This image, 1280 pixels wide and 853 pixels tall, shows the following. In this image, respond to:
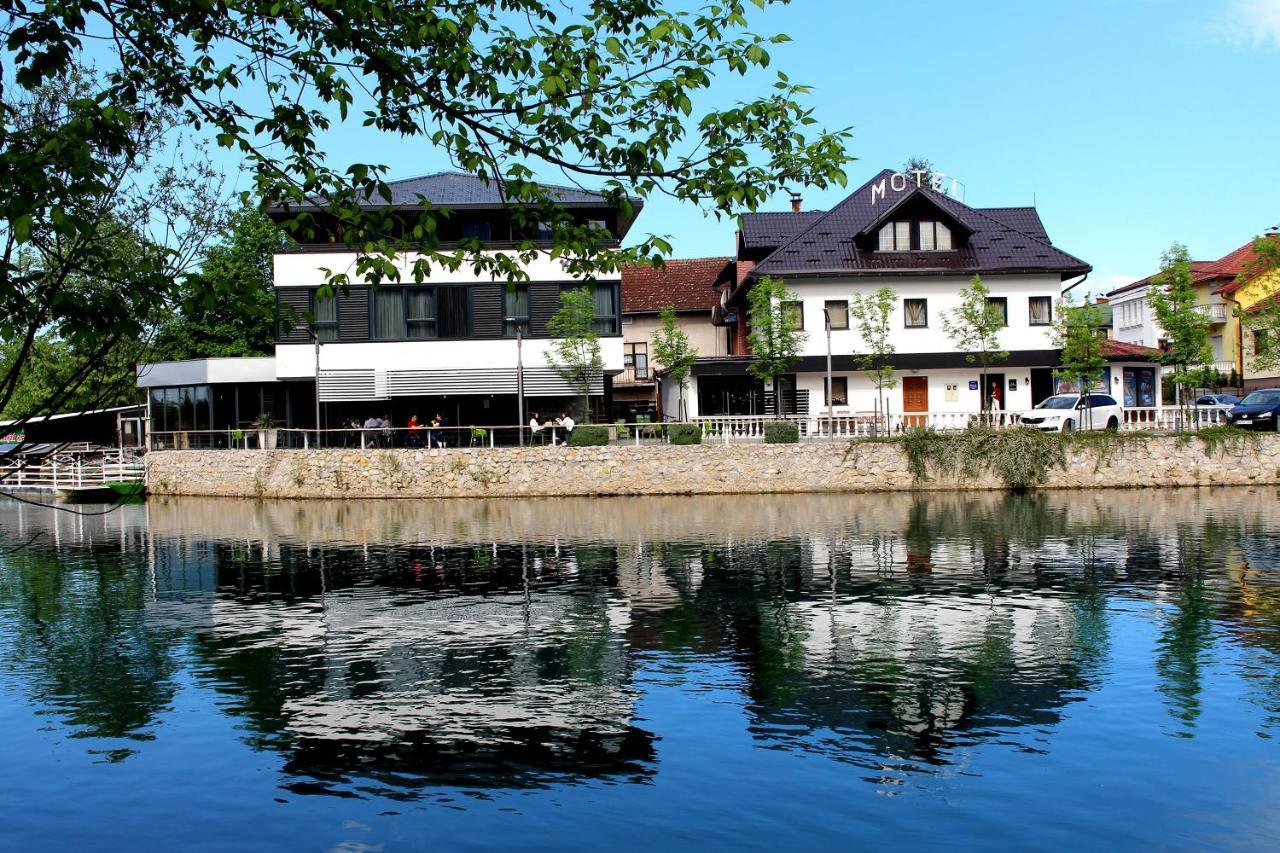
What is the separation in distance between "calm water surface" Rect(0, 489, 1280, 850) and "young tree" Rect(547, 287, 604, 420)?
20853mm

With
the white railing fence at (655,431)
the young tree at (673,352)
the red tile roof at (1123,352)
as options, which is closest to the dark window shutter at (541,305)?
the white railing fence at (655,431)

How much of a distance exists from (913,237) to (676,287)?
1637cm

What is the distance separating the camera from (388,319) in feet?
147

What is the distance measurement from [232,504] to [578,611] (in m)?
25.2

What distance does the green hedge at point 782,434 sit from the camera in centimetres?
3888

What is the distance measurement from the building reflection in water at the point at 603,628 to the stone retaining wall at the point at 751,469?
8572 millimetres

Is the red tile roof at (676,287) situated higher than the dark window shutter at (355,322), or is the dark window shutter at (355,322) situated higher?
the red tile roof at (676,287)

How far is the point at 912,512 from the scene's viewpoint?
3117cm

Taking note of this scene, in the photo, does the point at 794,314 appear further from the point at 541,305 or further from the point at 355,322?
the point at 355,322

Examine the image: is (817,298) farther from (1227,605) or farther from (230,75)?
(230,75)

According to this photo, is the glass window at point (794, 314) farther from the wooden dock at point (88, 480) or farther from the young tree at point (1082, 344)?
the wooden dock at point (88, 480)

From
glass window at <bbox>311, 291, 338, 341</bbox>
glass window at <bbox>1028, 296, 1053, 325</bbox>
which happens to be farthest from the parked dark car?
glass window at <bbox>311, 291, 338, 341</bbox>

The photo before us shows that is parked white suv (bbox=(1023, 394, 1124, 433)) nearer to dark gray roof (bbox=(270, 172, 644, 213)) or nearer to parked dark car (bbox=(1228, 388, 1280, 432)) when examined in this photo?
parked dark car (bbox=(1228, 388, 1280, 432))

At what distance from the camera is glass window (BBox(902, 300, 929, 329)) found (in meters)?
48.9
